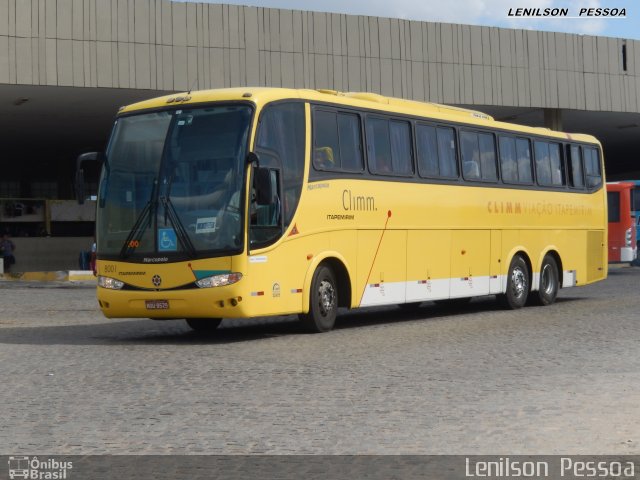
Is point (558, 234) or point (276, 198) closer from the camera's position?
point (276, 198)

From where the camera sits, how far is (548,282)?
2377 cm

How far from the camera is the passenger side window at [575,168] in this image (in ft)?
82.2

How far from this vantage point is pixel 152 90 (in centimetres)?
3778

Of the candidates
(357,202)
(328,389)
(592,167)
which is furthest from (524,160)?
(328,389)

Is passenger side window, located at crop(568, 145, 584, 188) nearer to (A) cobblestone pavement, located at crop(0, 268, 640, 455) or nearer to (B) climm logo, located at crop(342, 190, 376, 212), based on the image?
(A) cobblestone pavement, located at crop(0, 268, 640, 455)

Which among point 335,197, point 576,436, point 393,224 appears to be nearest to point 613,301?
point 393,224

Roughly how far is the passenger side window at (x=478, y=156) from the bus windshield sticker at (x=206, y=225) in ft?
22.7

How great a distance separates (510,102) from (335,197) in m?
28.2

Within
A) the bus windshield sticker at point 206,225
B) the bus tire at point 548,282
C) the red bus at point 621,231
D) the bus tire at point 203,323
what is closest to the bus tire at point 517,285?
the bus tire at point 548,282

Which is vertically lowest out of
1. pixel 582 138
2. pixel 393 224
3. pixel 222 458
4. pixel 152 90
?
pixel 222 458

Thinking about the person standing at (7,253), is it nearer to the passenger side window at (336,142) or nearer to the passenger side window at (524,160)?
the passenger side window at (524,160)

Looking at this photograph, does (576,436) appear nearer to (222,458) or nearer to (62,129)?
(222,458)

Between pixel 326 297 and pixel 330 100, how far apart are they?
287 cm

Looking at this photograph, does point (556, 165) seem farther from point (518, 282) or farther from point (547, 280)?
point (518, 282)
